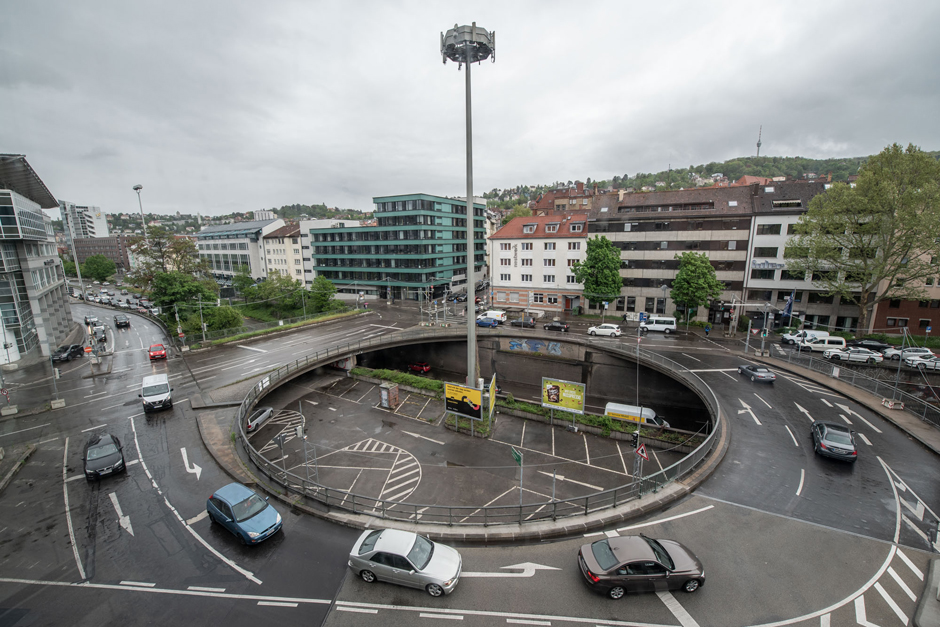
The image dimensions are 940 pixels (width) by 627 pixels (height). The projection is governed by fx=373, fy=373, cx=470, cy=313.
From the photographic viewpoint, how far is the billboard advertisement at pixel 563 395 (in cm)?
2625

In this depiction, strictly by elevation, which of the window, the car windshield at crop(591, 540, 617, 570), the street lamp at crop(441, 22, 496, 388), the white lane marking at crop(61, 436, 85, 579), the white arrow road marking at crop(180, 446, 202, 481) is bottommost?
the white lane marking at crop(61, 436, 85, 579)

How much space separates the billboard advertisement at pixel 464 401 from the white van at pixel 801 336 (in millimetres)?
32609

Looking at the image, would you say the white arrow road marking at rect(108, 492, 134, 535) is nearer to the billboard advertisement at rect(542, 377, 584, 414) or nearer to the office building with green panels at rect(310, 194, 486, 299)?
the billboard advertisement at rect(542, 377, 584, 414)

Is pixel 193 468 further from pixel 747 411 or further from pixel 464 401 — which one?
pixel 747 411

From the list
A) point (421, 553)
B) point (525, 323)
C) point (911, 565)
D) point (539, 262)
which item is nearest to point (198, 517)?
point (421, 553)

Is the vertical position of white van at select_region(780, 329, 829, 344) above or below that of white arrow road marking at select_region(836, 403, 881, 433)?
above

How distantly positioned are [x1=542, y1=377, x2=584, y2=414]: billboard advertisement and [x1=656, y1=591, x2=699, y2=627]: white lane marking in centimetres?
1596

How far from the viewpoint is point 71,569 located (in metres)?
11.9

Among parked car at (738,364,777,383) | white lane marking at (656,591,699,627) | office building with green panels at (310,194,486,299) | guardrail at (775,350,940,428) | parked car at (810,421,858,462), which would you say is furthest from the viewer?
office building with green panels at (310,194,486,299)

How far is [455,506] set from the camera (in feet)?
51.2

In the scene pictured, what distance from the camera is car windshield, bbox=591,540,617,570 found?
33.7ft

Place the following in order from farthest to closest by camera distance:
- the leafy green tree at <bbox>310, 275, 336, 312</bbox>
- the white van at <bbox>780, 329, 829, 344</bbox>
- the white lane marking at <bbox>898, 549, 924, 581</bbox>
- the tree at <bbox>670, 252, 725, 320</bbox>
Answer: the leafy green tree at <bbox>310, 275, 336, 312</bbox>, the tree at <bbox>670, 252, 725, 320</bbox>, the white van at <bbox>780, 329, 829, 344</bbox>, the white lane marking at <bbox>898, 549, 924, 581</bbox>

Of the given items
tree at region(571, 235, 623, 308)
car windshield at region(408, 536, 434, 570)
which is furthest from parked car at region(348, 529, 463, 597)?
tree at region(571, 235, 623, 308)

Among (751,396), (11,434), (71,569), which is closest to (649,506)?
(751,396)
